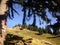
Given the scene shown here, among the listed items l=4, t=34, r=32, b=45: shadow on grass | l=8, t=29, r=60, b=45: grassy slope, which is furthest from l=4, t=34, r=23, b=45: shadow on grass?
l=8, t=29, r=60, b=45: grassy slope

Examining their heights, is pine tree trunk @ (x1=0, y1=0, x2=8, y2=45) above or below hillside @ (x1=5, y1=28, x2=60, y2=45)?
above

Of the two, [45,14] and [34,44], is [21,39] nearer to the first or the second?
[34,44]

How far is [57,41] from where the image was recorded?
28.4 metres

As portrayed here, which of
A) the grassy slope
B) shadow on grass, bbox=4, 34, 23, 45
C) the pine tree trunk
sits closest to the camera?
the pine tree trunk

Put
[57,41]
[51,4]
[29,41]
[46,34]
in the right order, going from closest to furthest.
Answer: [51,4]
[29,41]
[57,41]
[46,34]

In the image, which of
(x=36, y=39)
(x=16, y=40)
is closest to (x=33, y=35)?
(x=36, y=39)

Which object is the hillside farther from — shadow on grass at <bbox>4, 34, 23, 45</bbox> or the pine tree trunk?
the pine tree trunk

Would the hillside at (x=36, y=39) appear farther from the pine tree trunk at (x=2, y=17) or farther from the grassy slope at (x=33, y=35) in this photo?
the pine tree trunk at (x=2, y=17)

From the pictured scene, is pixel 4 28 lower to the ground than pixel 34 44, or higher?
higher

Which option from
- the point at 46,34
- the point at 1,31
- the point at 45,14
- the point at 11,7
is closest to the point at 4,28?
the point at 1,31

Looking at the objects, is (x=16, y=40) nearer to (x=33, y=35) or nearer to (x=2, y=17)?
(x=33, y=35)

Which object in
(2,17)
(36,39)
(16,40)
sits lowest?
(36,39)

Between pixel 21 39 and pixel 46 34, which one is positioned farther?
pixel 46 34

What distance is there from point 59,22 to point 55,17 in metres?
0.34
